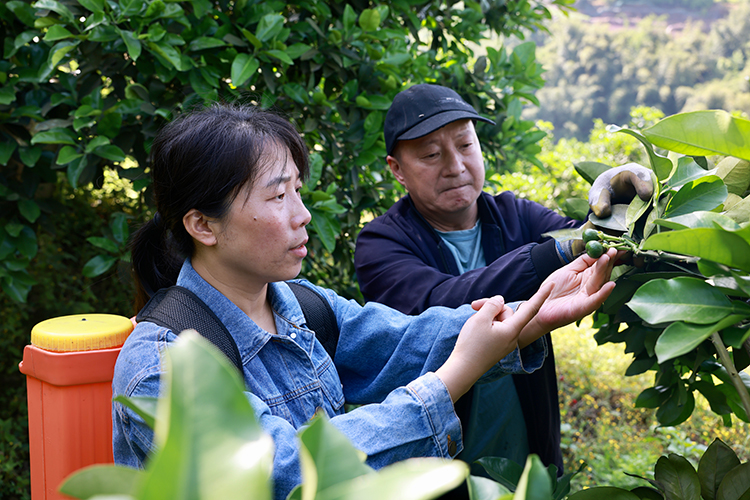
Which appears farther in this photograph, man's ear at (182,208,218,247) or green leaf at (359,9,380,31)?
green leaf at (359,9,380,31)

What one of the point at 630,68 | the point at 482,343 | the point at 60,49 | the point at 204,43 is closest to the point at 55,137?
the point at 60,49

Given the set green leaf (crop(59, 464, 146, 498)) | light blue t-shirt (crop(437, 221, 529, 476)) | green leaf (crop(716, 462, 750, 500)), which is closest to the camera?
green leaf (crop(59, 464, 146, 498))

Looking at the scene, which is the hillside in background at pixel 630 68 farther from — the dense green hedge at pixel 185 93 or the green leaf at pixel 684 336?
the green leaf at pixel 684 336

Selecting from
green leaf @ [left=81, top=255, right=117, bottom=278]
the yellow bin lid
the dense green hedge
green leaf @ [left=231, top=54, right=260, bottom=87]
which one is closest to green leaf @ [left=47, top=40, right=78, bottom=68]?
the dense green hedge

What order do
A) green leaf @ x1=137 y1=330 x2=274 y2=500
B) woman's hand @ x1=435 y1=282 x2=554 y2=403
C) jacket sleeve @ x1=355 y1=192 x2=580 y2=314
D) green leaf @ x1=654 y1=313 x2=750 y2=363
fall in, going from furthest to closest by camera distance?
jacket sleeve @ x1=355 y1=192 x2=580 y2=314
woman's hand @ x1=435 y1=282 x2=554 y2=403
green leaf @ x1=654 y1=313 x2=750 y2=363
green leaf @ x1=137 y1=330 x2=274 y2=500

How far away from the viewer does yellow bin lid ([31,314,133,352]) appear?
129 centimetres

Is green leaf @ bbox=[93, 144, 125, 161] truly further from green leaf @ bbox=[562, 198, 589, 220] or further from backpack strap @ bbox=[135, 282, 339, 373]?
green leaf @ bbox=[562, 198, 589, 220]

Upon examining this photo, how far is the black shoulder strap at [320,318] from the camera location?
1.45 m

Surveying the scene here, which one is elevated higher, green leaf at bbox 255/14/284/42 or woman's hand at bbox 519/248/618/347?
green leaf at bbox 255/14/284/42

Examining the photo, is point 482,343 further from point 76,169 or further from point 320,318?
point 76,169

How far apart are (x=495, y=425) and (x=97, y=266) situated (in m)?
1.56

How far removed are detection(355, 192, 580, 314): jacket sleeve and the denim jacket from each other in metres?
0.23

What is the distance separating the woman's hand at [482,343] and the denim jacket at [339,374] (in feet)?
0.19

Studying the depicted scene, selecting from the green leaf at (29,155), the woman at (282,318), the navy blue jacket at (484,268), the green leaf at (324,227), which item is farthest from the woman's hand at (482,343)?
the green leaf at (29,155)
